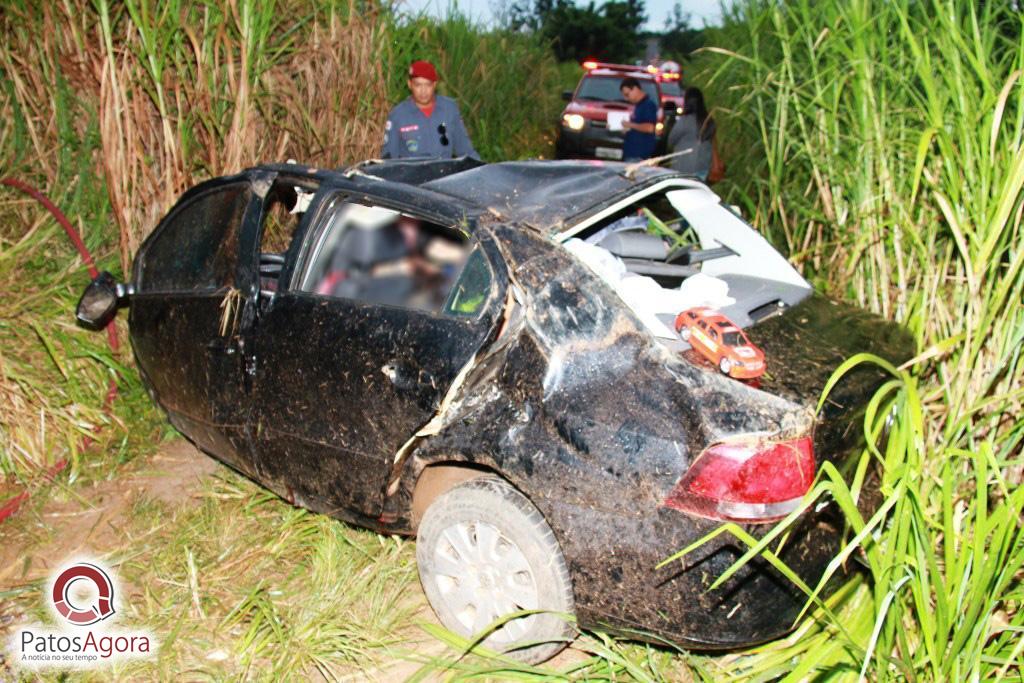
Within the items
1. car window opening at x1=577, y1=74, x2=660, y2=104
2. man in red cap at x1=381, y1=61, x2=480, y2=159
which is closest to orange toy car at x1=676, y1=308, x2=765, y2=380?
man in red cap at x1=381, y1=61, x2=480, y2=159

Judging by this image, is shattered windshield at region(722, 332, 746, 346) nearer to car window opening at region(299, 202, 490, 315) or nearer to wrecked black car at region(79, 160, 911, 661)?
wrecked black car at region(79, 160, 911, 661)

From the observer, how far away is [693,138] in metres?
A: 7.15

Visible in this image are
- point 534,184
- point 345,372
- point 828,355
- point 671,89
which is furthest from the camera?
point 671,89

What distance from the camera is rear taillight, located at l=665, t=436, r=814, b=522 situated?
2.26 metres

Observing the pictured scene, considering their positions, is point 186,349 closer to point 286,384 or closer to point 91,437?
Answer: point 286,384

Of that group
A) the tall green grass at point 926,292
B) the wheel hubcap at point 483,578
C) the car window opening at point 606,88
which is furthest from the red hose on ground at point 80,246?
the car window opening at point 606,88

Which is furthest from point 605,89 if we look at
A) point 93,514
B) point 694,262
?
point 93,514

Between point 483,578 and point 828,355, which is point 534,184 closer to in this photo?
point 828,355

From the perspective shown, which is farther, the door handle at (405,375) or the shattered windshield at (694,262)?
the shattered windshield at (694,262)

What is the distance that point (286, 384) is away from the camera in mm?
3102

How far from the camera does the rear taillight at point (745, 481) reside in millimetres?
2262

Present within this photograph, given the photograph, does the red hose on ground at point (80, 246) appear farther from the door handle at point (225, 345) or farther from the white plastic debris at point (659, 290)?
the white plastic debris at point (659, 290)

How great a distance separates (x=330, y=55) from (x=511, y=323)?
12.7 ft

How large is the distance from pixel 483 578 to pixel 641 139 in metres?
6.15
